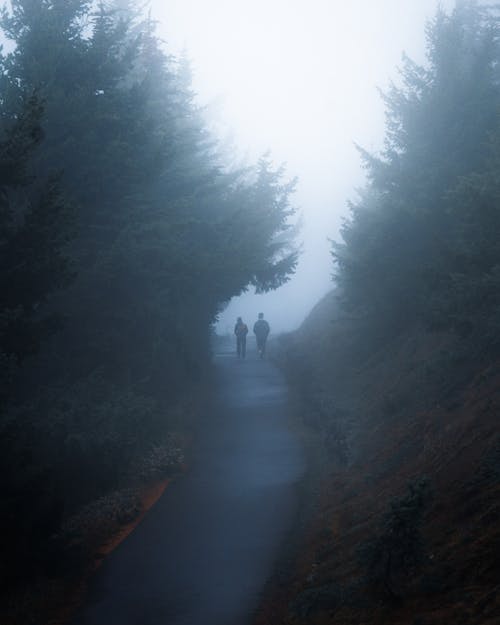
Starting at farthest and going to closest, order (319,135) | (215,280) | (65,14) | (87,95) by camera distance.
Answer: (319,135) → (215,280) → (65,14) → (87,95)

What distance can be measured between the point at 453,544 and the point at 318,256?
98646 mm

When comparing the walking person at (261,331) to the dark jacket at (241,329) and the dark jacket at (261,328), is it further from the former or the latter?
the dark jacket at (241,329)

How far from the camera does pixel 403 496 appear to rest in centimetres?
686

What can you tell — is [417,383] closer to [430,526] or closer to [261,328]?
[430,526]

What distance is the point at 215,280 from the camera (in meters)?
21.7

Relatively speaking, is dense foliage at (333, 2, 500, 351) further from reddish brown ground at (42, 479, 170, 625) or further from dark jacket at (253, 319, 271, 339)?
dark jacket at (253, 319, 271, 339)

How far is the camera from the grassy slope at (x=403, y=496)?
18.7 ft

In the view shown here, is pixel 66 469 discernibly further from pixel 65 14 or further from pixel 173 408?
pixel 65 14

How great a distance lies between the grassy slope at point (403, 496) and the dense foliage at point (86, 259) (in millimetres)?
4146

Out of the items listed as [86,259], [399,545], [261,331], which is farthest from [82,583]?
[261,331]

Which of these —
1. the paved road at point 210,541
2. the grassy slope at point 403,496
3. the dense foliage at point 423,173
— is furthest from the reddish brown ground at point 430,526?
the dense foliage at point 423,173

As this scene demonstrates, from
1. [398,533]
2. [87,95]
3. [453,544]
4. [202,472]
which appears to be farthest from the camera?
[87,95]

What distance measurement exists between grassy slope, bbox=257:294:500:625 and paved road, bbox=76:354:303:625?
619 mm

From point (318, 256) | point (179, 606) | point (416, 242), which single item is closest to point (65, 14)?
point (416, 242)
